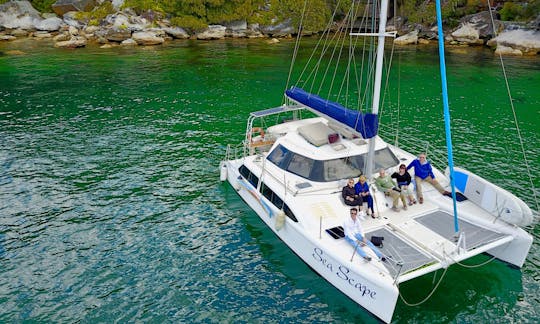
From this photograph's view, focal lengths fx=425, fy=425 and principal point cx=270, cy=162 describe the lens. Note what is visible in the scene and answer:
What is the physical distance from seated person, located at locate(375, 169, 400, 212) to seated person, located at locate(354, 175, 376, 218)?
0.94 meters

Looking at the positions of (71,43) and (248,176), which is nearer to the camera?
(248,176)

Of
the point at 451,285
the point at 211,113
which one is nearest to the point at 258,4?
the point at 211,113

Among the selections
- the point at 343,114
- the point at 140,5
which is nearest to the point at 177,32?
the point at 140,5

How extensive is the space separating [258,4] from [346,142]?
214 ft

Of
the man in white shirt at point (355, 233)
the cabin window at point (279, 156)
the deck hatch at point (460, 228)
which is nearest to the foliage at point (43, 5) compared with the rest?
the cabin window at point (279, 156)

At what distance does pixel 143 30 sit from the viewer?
67812mm

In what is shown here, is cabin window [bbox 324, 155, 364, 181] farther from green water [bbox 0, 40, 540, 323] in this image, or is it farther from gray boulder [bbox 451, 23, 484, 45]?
gray boulder [bbox 451, 23, 484, 45]

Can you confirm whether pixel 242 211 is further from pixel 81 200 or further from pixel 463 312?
pixel 463 312

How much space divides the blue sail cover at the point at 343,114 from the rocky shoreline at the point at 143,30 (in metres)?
48.2

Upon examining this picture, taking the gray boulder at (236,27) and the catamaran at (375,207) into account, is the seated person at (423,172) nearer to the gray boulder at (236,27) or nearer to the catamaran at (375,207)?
the catamaran at (375,207)

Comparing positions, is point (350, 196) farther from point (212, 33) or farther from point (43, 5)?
point (43, 5)

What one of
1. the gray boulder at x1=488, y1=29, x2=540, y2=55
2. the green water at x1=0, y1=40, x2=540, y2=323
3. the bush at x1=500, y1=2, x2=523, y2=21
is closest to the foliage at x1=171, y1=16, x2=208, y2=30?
the green water at x1=0, y1=40, x2=540, y2=323

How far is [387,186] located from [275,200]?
4352mm

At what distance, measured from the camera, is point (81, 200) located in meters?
20.1
